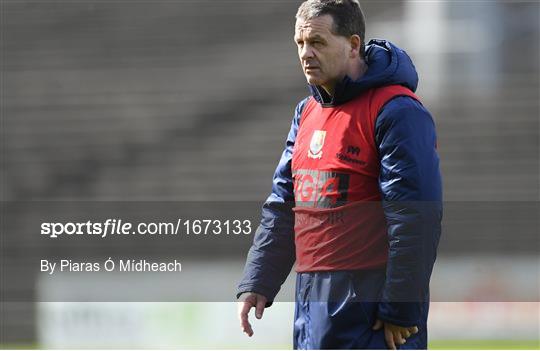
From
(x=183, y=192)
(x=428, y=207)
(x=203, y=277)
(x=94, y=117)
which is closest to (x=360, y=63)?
(x=428, y=207)

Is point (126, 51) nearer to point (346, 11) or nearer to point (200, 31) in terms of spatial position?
point (200, 31)

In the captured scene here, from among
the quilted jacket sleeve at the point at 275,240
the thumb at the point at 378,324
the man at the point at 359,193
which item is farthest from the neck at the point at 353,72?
the thumb at the point at 378,324

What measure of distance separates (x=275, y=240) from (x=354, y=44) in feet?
1.51

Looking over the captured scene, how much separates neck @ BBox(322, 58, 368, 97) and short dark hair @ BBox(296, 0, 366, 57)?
6 cm

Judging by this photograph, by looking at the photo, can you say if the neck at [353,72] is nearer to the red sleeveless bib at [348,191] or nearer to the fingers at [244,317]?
the red sleeveless bib at [348,191]

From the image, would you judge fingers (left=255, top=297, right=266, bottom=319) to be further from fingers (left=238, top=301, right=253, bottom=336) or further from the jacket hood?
the jacket hood

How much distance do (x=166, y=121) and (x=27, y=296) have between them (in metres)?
1.66

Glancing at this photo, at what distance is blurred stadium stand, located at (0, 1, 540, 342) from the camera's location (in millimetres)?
6164

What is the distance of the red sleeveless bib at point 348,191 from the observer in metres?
1.90

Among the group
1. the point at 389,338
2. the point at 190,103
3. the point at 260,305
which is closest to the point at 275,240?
the point at 260,305

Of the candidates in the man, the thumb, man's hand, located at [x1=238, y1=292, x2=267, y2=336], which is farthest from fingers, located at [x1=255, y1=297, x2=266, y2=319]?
the thumb

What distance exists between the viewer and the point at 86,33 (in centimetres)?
683

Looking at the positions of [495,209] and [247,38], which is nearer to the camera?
[495,209]

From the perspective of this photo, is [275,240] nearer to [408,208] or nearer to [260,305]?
[260,305]
